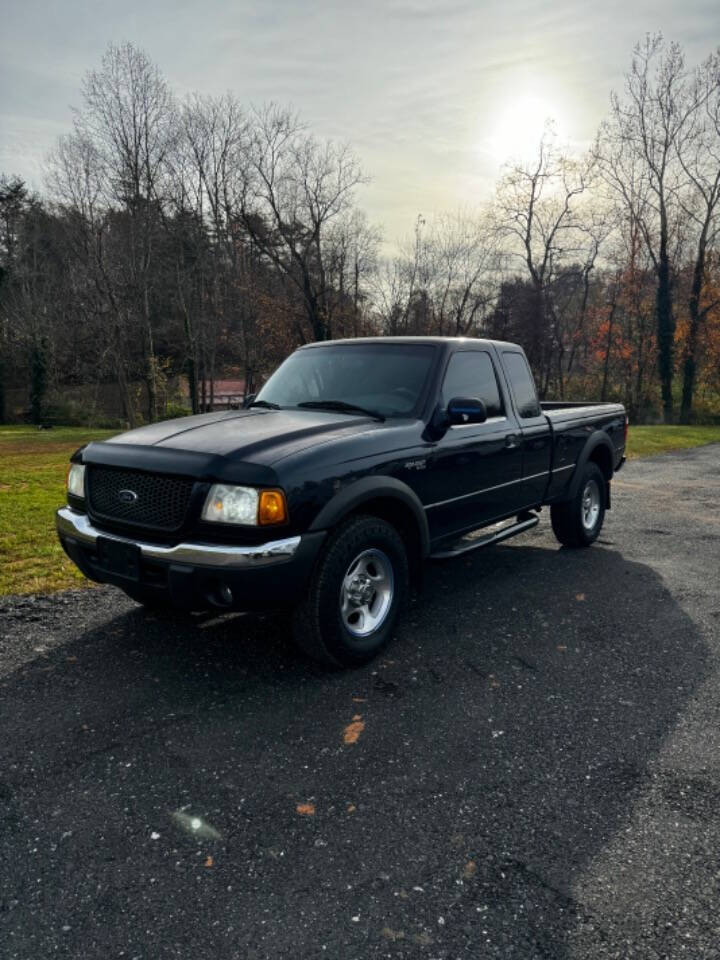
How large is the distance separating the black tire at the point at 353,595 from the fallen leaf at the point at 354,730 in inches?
18.8

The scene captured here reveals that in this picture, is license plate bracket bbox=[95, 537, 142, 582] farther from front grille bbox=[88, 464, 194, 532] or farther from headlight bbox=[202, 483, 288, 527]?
headlight bbox=[202, 483, 288, 527]

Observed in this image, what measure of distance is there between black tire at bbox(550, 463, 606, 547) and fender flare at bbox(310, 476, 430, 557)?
2.73 metres

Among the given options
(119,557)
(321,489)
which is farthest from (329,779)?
(119,557)

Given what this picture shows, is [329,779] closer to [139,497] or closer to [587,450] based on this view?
[139,497]

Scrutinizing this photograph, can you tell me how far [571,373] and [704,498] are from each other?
124ft

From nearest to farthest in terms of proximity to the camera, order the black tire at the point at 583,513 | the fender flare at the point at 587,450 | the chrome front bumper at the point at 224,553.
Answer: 1. the chrome front bumper at the point at 224,553
2. the fender flare at the point at 587,450
3. the black tire at the point at 583,513

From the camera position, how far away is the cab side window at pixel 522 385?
18.3 feet

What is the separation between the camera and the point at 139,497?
11.9 feet

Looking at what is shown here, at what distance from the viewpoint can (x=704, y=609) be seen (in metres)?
5.00

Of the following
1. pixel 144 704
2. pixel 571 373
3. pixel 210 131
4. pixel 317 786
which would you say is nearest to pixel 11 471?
pixel 144 704

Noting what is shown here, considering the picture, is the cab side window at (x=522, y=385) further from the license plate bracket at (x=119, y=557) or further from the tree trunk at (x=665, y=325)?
the tree trunk at (x=665, y=325)

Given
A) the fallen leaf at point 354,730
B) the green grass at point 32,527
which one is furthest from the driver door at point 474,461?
the green grass at point 32,527

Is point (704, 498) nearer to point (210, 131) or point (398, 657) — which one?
point (398, 657)

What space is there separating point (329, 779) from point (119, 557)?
1.69 metres
